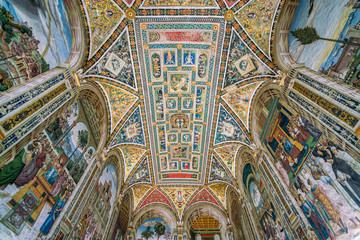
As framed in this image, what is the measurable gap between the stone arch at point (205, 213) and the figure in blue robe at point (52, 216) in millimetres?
10213

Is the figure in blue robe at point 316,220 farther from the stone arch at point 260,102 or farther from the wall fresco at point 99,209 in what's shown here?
the wall fresco at point 99,209

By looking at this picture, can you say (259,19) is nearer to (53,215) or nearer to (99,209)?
(53,215)

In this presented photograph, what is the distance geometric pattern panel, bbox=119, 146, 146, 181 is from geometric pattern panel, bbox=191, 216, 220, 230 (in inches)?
349

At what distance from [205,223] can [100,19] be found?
1813cm

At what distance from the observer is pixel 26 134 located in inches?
213

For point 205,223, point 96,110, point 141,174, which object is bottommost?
point 205,223

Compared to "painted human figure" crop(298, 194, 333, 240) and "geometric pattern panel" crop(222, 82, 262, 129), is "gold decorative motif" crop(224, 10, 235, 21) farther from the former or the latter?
"painted human figure" crop(298, 194, 333, 240)

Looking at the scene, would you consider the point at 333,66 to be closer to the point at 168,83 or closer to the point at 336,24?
the point at 336,24

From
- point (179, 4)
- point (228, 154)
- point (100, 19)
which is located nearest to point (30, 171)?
point (100, 19)

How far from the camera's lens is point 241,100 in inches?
449

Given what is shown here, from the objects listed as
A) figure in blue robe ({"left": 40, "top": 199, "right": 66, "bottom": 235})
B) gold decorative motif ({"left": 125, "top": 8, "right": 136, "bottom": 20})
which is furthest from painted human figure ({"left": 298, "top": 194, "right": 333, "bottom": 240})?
gold decorative motif ({"left": 125, "top": 8, "right": 136, "bottom": 20})

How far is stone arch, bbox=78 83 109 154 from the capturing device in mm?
9406

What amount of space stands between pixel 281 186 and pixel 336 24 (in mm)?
6047

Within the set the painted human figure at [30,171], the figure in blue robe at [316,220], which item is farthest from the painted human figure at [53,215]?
the figure in blue robe at [316,220]
